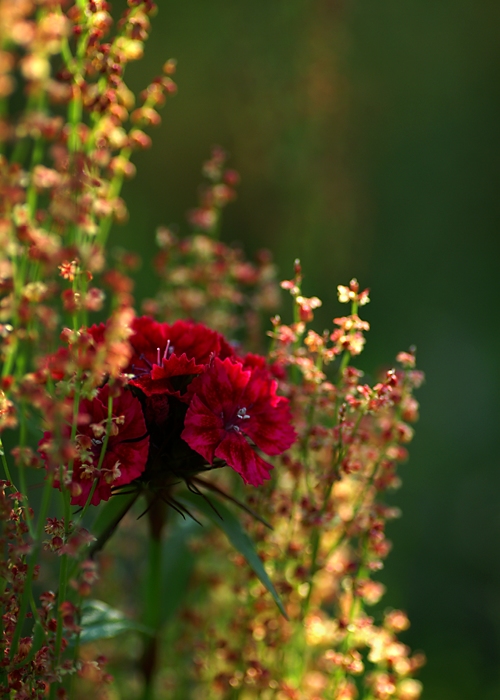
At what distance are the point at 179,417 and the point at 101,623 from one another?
29 centimetres

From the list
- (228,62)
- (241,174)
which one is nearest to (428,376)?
(241,174)

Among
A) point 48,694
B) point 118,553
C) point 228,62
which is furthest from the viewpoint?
point 228,62

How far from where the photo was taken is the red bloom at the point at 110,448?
2.16 feet

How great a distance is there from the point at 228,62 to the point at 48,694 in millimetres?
2381

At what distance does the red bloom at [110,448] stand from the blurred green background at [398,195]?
1071 mm

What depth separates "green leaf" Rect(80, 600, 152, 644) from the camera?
0.85 metres

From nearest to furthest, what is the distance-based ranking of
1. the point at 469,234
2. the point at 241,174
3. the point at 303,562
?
the point at 303,562
the point at 241,174
the point at 469,234

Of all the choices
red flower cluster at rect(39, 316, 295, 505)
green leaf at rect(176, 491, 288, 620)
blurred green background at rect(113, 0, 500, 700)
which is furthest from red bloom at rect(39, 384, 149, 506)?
blurred green background at rect(113, 0, 500, 700)

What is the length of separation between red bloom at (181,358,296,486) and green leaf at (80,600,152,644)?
0.28 m

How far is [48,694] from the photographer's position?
2.18 ft

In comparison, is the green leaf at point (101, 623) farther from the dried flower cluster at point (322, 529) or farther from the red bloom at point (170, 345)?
the red bloom at point (170, 345)

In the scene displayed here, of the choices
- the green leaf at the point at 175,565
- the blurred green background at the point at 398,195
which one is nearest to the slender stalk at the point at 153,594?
the green leaf at the point at 175,565

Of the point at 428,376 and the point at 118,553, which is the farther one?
the point at 428,376

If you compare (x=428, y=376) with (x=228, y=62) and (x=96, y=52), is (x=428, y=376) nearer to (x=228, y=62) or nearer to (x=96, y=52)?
(x=228, y=62)
